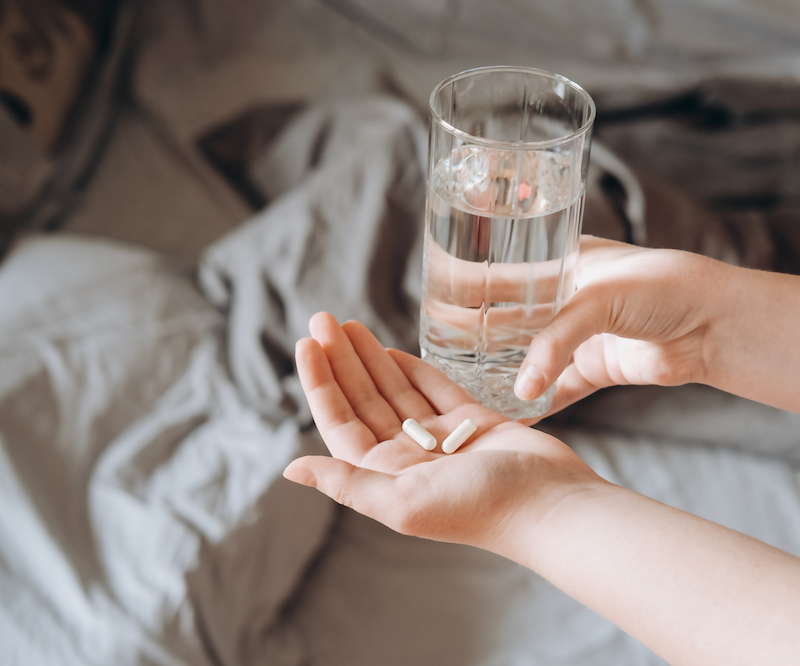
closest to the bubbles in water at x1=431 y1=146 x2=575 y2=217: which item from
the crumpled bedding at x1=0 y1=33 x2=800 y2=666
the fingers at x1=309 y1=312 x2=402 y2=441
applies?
the fingers at x1=309 y1=312 x2=402 y2=441

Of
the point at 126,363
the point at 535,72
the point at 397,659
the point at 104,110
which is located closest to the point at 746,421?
the point at 397,659

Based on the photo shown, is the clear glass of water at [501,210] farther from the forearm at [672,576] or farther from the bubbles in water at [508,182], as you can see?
the forearm at [672,576]

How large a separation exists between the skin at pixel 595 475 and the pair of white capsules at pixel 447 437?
0.01m

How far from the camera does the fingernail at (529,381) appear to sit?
0.71 meters

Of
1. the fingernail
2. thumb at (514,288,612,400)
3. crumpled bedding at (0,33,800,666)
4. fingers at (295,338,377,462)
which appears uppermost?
thumb at (514,288,612,400)

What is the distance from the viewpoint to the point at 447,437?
783mm

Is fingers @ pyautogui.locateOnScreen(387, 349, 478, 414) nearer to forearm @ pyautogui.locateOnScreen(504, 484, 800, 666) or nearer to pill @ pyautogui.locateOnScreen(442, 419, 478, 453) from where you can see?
pill @ pyautogui.locateOnScreen(442, 419, 478, 453)

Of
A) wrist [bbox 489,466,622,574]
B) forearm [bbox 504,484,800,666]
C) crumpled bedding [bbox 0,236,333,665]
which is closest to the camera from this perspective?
forearm [bbox 504,484,800,666]

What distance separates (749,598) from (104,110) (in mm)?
1781

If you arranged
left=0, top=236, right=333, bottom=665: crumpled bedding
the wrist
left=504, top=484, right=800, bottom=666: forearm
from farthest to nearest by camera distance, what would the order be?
left=0, top=236, right=333, bottom=665: crumpled bedding < the wrist < left=504, top=484, right=800, bottom=666: forearm

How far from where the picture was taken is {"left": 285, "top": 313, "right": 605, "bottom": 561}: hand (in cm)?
68

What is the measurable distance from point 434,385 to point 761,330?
393 millimetres

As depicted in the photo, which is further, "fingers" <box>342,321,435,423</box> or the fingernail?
"fingers" <box>342,321,435,423</box>

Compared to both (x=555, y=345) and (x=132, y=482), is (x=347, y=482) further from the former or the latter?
(x=132, y=482)
